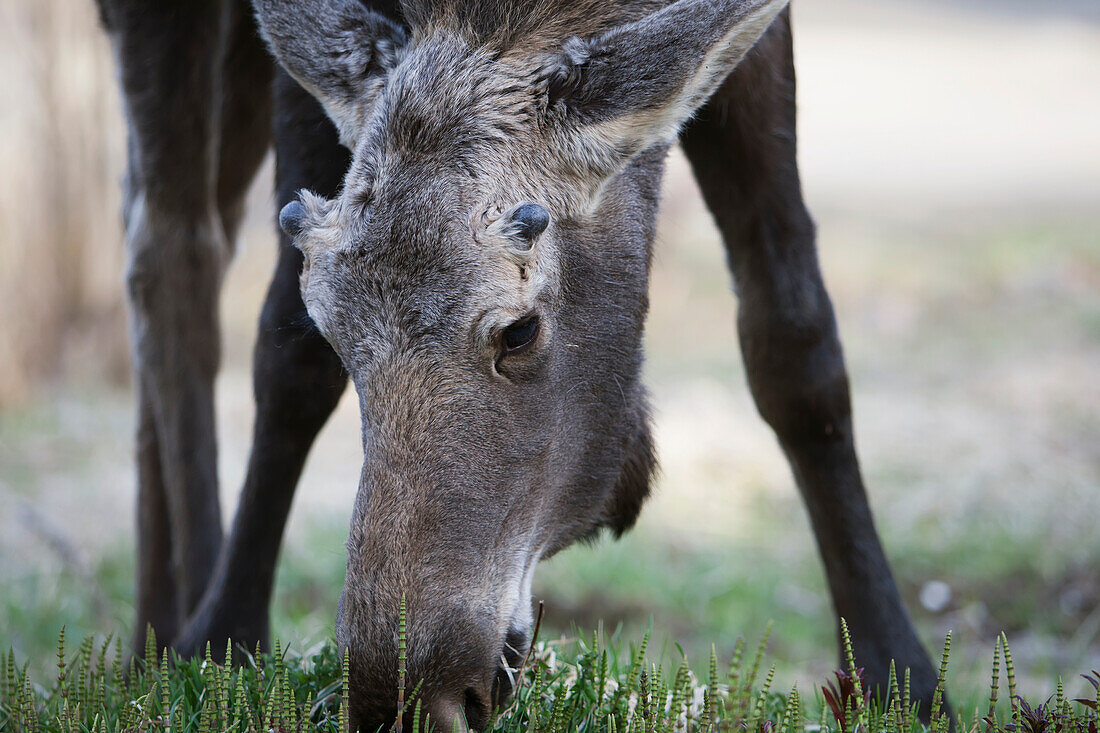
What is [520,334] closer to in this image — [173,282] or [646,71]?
[646,71]

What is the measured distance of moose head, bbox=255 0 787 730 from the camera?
230 centimetres

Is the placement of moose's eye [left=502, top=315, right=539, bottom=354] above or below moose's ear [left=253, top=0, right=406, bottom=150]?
below

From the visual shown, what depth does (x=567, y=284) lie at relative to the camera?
8.75 feet

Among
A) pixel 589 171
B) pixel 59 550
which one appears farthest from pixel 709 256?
pixel 589 171

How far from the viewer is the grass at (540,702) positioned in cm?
235

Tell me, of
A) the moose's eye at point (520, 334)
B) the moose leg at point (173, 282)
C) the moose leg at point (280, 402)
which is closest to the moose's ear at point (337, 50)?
the moose leg at point (280, 402)

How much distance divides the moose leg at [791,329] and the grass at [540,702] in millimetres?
477

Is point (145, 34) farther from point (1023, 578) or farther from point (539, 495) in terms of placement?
point (1023, 578)

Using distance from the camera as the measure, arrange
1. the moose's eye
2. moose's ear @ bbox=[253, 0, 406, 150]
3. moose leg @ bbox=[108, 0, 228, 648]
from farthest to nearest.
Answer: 1. moose leg @ bbox=[108, 0, 228, 648]
2. moose's ear @ bbox=[253, 0, 406, 150]
3. the moose's eye

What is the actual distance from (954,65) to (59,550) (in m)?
13.7

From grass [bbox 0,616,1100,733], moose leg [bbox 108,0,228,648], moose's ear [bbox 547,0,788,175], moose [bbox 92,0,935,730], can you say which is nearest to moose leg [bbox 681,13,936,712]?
moose [bbox 92,0,935,730]

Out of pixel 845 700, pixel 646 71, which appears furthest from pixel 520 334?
pixel 845 700

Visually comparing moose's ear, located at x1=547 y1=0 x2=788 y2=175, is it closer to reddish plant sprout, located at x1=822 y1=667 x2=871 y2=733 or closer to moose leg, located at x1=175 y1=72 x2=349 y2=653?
moose leg, located at x1=175 y1=72 x2=349 y2=653

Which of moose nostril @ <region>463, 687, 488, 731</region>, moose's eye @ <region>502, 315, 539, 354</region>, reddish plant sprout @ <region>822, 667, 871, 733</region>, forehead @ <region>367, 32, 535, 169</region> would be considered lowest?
moose nostril @ <region>463, 687, 488, 731</region>
